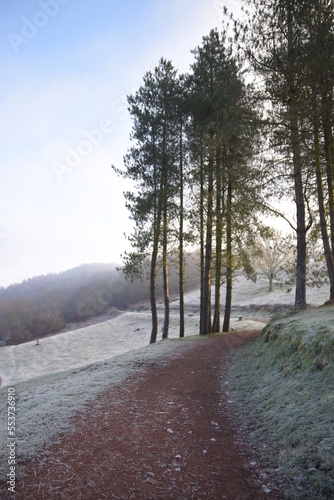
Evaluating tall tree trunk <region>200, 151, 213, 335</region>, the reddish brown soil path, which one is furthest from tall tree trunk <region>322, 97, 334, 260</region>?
the reddish brown soil path

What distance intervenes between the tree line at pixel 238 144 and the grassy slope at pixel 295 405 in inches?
175

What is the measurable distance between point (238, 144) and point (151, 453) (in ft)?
41.7

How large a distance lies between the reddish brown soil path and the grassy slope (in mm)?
371

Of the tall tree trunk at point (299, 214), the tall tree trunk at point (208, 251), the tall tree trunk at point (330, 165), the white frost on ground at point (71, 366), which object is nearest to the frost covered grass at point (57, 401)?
the white frost on ground at point (71, 366)

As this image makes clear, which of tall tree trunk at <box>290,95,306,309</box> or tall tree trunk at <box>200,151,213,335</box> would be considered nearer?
tall tree trunk at <box>290,95,306,309</box>

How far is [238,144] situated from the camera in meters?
13.6

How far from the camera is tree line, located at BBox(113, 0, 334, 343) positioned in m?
10.8

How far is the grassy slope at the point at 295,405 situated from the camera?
11.9 feet

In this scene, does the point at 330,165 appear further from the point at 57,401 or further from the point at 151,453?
the point at 57,401

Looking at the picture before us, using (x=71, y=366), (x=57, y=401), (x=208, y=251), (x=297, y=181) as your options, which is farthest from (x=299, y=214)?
(x=71, y=366)

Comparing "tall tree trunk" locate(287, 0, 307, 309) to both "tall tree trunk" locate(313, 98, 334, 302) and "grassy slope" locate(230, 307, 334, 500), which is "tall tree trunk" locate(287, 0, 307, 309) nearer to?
"tall tree trunk" locate(313, 98, 334, 302)

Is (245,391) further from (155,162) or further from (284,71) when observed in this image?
(155,162)

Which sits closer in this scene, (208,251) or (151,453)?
(151,453)

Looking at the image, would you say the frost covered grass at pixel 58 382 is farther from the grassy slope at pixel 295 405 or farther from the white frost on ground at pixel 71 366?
the grassy slope at pixel 295 405
